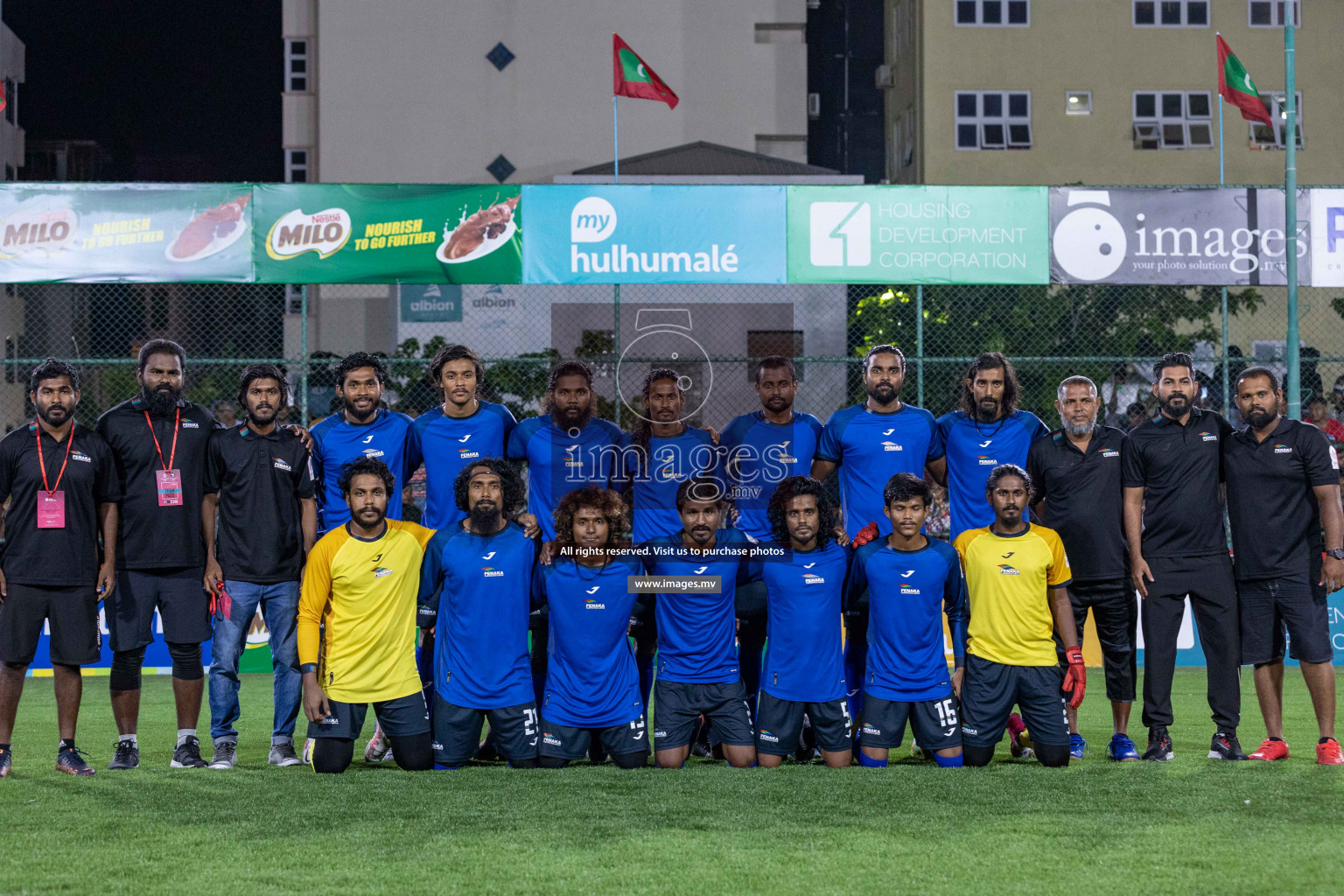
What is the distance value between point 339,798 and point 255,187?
8415mm

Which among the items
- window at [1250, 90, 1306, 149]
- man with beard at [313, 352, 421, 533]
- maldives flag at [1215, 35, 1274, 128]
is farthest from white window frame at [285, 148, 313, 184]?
man with beard at [313, 352, 421, 533]

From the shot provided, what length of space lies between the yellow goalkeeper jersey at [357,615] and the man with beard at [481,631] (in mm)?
194

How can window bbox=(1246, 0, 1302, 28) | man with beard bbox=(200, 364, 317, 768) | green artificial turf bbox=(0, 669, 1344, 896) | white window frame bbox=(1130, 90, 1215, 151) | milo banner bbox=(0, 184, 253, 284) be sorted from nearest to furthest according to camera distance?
green artificial turf bbox=(0, 669, 1344, 896) → man with beard bbox=(200, 364, 317, 768) → milo banner bbox=(0, 184, 253, 284) → window bbox=(1246, 0, 1302, 28) → white window frame bbox=(1130, 90, 1215, 151)

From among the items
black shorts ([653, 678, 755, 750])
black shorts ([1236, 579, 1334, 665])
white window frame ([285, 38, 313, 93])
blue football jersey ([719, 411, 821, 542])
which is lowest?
→ black shorts ([653, 678, 755, 750])

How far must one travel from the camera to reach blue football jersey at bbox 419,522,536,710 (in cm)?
675

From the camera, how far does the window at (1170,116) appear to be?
3133cm

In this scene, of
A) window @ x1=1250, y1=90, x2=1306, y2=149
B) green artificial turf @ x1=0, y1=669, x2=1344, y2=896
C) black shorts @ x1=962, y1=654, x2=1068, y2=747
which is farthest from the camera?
window @ x1=1250, y1=90, x2=1306, y2=149

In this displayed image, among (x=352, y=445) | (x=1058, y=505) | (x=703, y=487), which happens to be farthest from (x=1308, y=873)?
(x=352, y=445)

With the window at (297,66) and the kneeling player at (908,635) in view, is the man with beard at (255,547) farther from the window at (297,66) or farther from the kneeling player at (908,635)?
the window at (297,66)

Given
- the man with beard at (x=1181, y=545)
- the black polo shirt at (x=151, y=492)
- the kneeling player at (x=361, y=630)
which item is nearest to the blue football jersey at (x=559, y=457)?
the kneeling player at (x=361, y=630)

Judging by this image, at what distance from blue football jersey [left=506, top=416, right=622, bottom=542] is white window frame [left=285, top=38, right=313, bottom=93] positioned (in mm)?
28555

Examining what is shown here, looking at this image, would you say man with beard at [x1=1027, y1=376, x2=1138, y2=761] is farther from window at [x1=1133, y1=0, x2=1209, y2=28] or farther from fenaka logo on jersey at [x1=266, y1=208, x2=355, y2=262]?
window at [x1=1133, y1=0, x2=1209, y2=28]

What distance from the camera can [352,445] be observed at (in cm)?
726

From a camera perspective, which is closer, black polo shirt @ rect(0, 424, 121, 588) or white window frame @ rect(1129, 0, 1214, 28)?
black polo shirt @ rect(0, 424, 121, 588)
